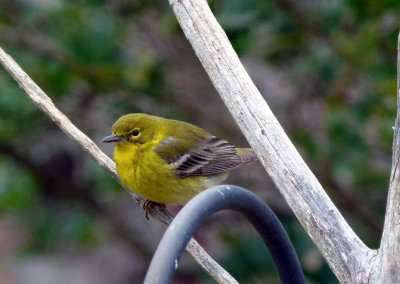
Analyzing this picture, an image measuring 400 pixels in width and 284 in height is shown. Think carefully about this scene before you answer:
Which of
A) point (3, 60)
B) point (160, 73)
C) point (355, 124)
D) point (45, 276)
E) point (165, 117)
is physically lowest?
point (45, 276)

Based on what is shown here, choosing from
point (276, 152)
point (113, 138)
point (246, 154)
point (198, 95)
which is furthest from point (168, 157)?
point (276, 152)

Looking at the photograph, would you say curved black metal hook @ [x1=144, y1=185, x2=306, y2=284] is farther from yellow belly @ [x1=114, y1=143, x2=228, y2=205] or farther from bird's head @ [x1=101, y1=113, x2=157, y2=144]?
bird's head @ [x1=101, y1=113, x2=157, y2=144]

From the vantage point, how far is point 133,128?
12.4 ft

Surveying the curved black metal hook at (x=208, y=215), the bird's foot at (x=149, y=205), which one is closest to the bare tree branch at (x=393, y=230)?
the curved black metal hook at (x=208, y=215)

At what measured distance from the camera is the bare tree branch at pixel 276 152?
2080mm

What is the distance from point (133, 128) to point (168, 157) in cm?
27

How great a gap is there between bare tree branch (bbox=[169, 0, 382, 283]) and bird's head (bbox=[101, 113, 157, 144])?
4.14ft

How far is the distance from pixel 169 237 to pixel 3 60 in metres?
1.39

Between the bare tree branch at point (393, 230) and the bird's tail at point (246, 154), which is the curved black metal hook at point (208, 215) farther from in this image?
the bird's tail at point (246, 154)

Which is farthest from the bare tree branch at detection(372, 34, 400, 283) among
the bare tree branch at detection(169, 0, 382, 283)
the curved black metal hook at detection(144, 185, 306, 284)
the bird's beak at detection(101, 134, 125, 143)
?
the bird's beak at detection(101, 134, 125, 143)

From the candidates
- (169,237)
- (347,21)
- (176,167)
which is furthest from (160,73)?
(169,237)

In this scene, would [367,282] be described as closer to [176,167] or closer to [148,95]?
[176,167]

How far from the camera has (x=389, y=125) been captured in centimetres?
369

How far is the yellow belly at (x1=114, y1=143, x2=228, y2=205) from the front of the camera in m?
3.53
